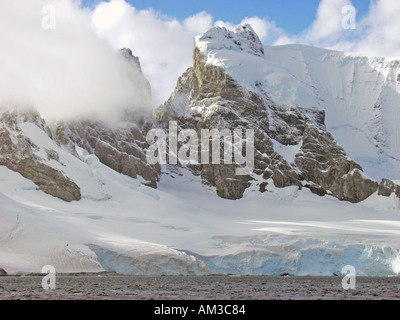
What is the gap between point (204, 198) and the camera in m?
174

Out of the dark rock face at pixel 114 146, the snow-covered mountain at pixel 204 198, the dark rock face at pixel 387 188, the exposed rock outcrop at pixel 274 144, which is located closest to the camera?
the snow-covered mountain at pixel 204 198

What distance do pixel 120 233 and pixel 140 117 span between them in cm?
8618

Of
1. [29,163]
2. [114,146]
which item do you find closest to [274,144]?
[114,146]

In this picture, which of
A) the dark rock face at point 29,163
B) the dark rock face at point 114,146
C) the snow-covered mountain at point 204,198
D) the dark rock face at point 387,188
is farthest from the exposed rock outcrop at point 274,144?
the dark rock face at point 29,163

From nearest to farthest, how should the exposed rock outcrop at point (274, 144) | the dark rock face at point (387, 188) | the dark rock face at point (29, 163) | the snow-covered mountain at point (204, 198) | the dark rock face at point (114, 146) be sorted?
the snow-covered mountain at point (204, 198) → the dark rock face at point (29, 163) → the dark rock face at point (387, 188) → the dark rock face at point (114, 146) → the exposed rock outcrop at point (274, 144)

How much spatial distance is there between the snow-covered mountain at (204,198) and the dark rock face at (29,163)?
0.21 m

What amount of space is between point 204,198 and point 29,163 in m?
53.1

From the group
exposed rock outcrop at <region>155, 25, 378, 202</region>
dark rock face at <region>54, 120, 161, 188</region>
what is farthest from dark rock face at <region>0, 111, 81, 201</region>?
exposed rock outcrop at <region>155, 25, 378, 202</region>

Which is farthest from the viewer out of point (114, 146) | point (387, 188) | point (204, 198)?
point (114, 146)

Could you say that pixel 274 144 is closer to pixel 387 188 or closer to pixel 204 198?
pixel 204 198

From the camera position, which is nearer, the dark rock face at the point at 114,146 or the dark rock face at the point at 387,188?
the dark rock face at the point at 387,188

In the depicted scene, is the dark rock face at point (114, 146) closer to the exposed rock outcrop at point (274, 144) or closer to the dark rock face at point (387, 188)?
the exposed rock outcrop at point (274, 144)

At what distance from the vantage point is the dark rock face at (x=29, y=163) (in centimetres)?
13538
